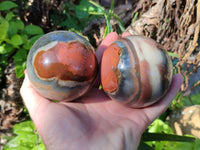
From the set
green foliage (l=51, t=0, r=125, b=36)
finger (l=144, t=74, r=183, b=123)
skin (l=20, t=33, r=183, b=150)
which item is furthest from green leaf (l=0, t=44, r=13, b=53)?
finger (l=144, t=74, r=183, b=123)

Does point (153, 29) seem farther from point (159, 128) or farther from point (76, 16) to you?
point (76, 16)

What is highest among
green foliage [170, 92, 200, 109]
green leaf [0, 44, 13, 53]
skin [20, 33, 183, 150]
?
green leaf [0, 44, 13, 53]

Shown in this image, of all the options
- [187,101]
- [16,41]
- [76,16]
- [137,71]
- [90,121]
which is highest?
[76,16]

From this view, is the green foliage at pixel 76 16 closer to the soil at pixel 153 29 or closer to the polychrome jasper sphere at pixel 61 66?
the soil at pixel 153 29

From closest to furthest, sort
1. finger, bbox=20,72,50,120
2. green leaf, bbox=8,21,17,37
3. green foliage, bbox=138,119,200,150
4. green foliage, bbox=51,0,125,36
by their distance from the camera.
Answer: finger, bbox=20,72,50,120 → green foliage, bbox=138,119,200,150 → green leaf, bbox=8,21,17,37 → green foliage, bbox=51,0,125,36

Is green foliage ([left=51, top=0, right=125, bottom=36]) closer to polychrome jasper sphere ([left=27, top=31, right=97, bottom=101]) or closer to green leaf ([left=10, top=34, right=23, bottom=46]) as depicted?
green leaf ([left=10, top=34, right=23, bottom=46])

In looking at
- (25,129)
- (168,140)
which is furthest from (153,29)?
(25,129)

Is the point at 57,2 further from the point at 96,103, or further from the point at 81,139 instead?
the point at 81,139
